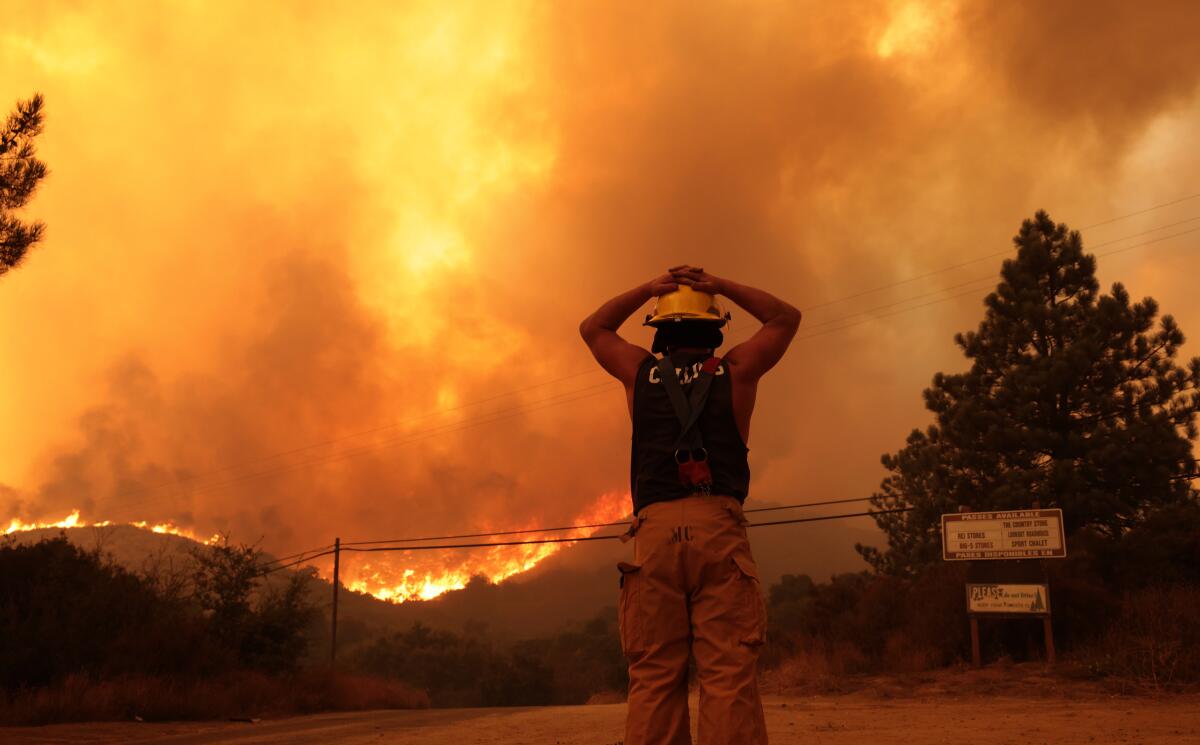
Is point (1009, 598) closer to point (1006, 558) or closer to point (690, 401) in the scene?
point (1006, 558)

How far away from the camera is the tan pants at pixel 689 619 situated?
346 cm

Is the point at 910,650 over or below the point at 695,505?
below

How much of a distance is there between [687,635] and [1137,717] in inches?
414

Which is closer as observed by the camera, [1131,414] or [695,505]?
[695,505]

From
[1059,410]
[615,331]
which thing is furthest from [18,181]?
[1059,410]

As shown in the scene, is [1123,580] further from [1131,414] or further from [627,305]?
[627,305]

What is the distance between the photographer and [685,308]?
4051 mm

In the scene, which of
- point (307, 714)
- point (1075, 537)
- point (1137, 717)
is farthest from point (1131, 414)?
point (307, 714)

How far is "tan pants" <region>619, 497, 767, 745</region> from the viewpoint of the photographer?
11.4ft

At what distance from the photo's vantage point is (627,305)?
444 centimetres

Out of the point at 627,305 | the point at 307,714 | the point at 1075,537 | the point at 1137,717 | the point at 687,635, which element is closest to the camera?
the point at 687,635

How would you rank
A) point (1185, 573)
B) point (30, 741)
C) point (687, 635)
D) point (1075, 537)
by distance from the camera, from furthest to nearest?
1. point (1075, 537)
2. point (1185, 573)
3. point (30, 741)
4. point (687, 635)

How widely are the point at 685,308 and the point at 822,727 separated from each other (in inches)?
340

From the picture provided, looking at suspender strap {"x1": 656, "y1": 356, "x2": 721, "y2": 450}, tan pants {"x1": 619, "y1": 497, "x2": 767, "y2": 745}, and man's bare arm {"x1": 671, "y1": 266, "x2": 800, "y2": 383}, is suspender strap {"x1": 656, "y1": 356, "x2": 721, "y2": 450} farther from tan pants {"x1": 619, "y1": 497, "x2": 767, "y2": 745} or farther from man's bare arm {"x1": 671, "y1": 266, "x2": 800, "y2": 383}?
tan pants {"x1": 619, "y1": 497, "x2": 767, "y2": 745}
